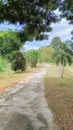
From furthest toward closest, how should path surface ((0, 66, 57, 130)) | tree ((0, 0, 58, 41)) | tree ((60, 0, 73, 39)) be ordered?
tree ((60, 0, 73, 39)), path surface ((0, 66, 57, 130)), tree ((0, 0, 58, 41))

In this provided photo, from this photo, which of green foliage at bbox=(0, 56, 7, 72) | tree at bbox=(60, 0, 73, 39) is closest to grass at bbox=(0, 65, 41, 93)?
green foliage at bbox=(0, 56, 7, 72)

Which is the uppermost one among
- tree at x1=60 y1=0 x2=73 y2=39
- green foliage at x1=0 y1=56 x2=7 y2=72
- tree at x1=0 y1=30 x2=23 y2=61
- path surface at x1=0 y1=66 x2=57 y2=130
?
tree at x1=60 y1=0 x2=73 y2=39

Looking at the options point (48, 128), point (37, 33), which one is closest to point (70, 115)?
point (48, 128)

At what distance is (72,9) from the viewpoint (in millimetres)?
10508

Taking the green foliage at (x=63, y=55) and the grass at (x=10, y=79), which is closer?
the grass at (x=10, y=79)

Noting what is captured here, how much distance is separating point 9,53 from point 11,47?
159 centimetres

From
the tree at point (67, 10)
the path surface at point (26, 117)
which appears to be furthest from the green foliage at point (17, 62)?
the tree at point (67, 10)

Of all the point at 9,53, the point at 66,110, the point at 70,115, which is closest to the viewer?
the point at 70,115

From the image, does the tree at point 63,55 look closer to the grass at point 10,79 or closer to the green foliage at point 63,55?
the green foliage at point 63,55

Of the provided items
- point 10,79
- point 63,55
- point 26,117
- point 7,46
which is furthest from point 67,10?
point 7,46

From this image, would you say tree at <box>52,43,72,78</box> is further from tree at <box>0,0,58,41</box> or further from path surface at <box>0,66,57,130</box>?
tree at <box>0,0,58,41</box>

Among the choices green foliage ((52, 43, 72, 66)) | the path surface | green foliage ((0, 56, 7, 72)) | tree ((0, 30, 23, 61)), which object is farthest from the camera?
green foliage ((0, 56, 7, 72))

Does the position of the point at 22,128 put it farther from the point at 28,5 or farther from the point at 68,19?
the point at 68,19

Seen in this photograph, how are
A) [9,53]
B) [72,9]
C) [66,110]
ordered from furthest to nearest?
[9,53]
[66,110]
[72,9]
